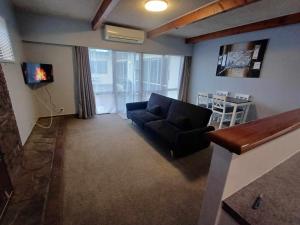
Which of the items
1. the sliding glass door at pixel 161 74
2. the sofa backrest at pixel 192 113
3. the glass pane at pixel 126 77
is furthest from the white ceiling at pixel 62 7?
the sofa backrest at pixel 192 113

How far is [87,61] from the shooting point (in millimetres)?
3953

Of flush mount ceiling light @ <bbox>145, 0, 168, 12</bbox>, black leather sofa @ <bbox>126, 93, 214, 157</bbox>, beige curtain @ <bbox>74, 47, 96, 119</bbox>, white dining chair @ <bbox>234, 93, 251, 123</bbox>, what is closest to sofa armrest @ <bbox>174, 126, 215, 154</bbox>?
black leather sofa @ <bbox>126, 93, 214, 157</bbox>

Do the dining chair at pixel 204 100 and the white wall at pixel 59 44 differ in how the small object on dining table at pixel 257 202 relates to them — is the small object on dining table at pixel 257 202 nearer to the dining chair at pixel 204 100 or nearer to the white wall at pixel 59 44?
the dining chair at pixel 204 100

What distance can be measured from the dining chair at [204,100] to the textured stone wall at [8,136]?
160 inches

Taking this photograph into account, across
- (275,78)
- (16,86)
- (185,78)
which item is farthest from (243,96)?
(16,86)

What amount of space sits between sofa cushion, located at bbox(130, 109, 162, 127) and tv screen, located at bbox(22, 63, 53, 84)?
2118 millimetres

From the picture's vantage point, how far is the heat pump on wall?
213 cm

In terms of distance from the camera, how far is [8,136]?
5.90 feet

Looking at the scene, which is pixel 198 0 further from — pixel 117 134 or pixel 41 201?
pixel 41 201

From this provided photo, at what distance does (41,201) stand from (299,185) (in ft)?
6.88

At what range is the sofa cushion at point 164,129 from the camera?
2.50 m

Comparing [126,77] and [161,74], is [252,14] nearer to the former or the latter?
[161,74]

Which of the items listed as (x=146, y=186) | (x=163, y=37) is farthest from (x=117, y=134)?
(x=163, y=37)

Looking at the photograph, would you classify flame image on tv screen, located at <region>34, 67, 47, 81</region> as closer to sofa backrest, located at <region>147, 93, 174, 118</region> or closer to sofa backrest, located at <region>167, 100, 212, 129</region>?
sofa backrest, located at <region>147, 93, 174, 118</region>
